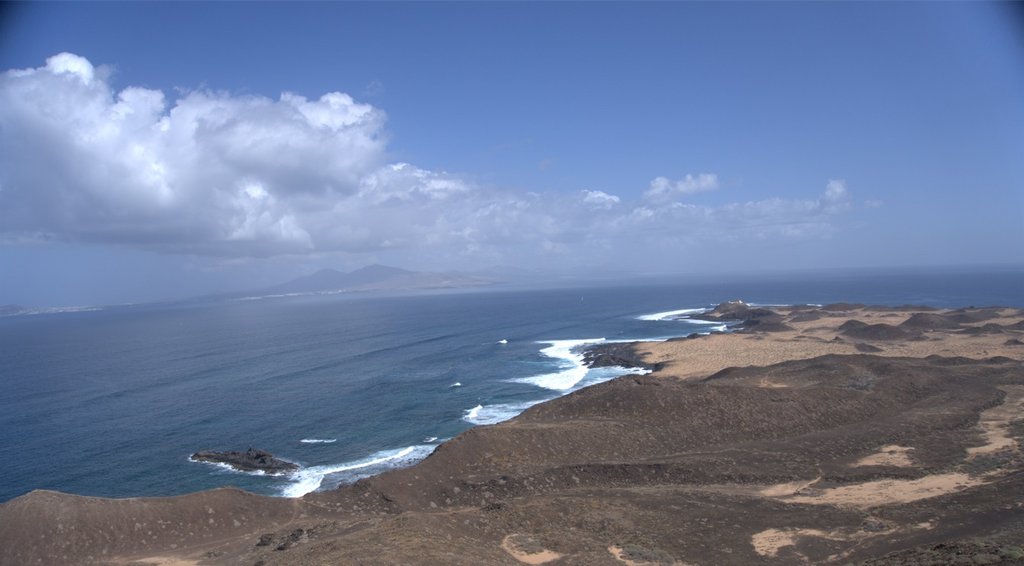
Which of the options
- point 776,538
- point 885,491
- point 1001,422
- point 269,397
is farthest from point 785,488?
point 269,397

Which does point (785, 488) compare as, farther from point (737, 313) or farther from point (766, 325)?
point (737, 313)

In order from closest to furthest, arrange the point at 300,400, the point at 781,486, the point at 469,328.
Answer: the point at 781,486
the point at 300,400
the point at 469,328

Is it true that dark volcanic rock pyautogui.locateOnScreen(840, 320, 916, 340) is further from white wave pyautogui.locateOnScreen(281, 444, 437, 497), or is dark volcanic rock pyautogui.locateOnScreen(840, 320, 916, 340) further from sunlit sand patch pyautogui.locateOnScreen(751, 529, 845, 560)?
sunlit sand patch pyautogui.locateOnScreen(751, 529, 845, 560)

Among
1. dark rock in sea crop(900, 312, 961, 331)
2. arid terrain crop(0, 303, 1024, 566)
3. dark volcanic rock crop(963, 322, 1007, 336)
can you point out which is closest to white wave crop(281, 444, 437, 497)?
arid terrain crop(0, 303, 1024, 566)

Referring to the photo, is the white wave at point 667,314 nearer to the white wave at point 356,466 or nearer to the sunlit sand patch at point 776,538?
the white wave at point 356,466

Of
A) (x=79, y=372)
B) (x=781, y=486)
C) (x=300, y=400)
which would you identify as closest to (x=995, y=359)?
(x=781, y=486)

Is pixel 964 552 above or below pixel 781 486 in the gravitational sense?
Result: above

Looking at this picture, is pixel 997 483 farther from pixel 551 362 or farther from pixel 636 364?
pixel 551 362
